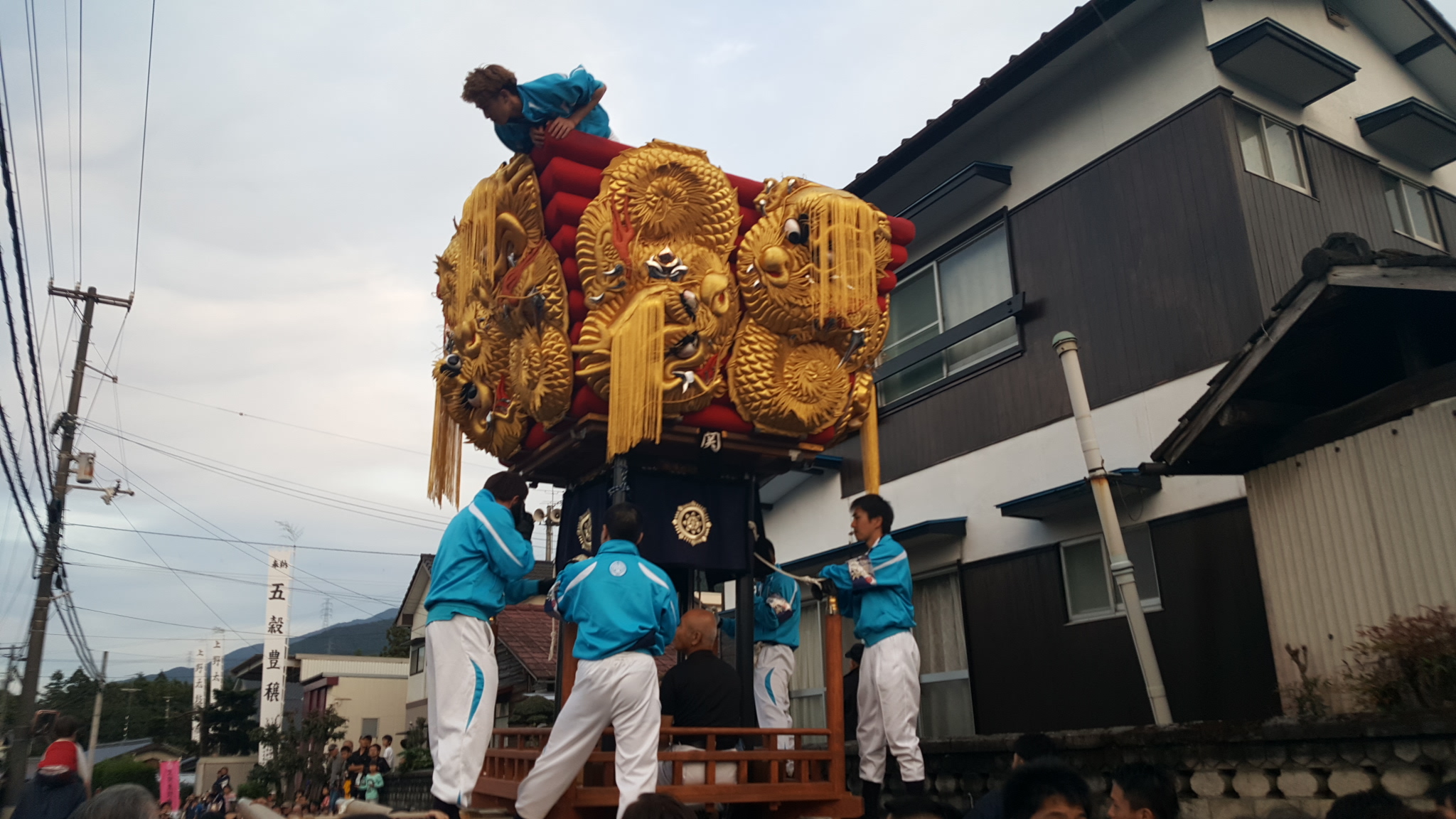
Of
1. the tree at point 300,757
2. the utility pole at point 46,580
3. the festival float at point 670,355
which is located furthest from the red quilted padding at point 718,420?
the tree at point 300,757

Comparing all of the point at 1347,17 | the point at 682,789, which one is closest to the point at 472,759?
the point at 682,789

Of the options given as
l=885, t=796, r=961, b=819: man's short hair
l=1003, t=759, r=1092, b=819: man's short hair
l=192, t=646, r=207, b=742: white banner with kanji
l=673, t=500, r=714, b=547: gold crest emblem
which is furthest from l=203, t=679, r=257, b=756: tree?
l=1003, t=759, r=1092, b=819: man's short hair

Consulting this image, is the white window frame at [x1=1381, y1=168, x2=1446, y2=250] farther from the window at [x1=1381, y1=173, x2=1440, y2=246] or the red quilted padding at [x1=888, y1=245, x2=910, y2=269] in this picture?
the red quilted padding at [x1=888, y1=245, x2=910, y2=269]

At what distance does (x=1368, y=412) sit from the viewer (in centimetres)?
534

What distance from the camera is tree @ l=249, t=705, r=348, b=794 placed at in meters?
19.0

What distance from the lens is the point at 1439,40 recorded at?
9.84m

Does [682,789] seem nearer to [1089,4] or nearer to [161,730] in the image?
[1089,4]

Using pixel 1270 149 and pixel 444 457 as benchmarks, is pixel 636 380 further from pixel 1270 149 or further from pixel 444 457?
pixel 1270 149

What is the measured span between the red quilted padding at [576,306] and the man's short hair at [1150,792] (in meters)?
3.79

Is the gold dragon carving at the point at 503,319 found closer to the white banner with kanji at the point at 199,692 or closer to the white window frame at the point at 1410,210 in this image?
the white window frame at the point at 1410,210

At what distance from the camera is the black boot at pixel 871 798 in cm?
600

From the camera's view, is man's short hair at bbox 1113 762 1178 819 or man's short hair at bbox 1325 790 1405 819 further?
→ man's short hair at bbox 1113 762 1178 819

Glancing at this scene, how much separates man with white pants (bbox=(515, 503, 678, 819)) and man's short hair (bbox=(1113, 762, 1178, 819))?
6.82 feet

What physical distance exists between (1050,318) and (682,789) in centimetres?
551
